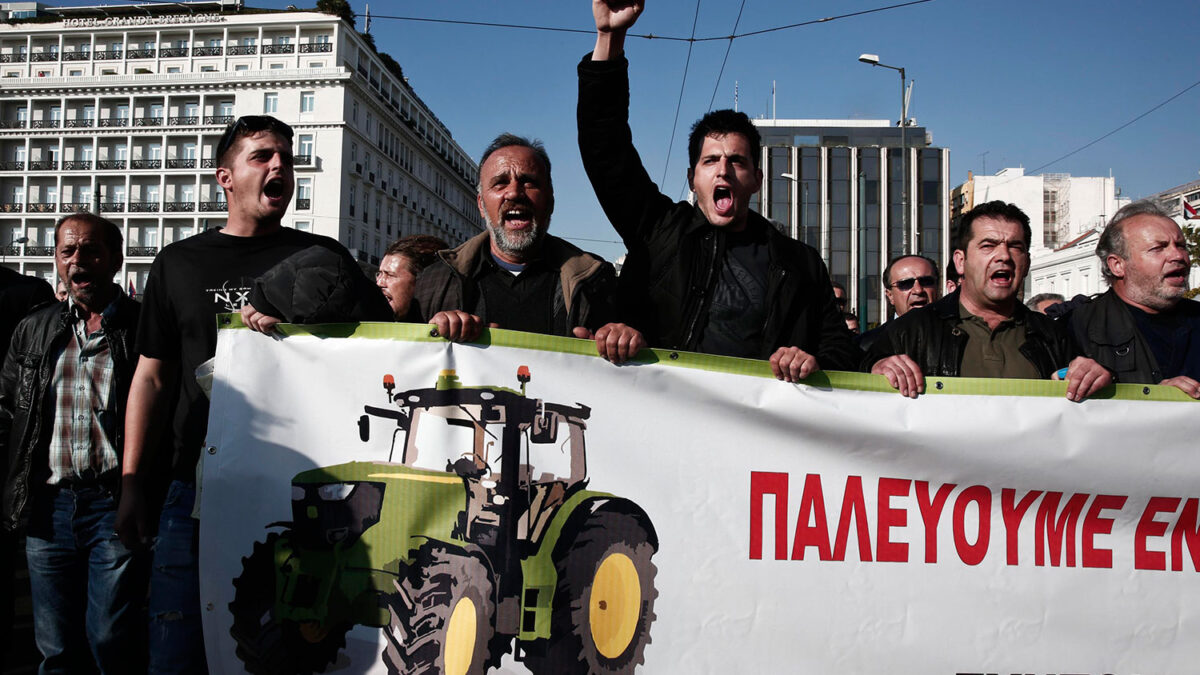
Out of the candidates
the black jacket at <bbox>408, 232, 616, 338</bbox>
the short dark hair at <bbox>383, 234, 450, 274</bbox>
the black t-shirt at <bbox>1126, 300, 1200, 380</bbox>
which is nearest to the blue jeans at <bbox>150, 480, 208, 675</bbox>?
the black jacket at <bbox>408, 232, 616, 338</bbox>

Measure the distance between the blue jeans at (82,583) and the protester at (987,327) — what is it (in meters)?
2.64

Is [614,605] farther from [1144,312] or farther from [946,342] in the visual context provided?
[1144,312]

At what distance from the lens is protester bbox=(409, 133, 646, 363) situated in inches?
103

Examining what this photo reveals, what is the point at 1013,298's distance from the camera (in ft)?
9.18

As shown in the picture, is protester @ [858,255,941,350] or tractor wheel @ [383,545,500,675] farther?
protester @ [858,255,941,350]

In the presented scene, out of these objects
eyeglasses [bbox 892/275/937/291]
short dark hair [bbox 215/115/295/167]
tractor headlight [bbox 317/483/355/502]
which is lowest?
tractor headlight [bbox 317/483/355/502]

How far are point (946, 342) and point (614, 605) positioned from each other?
4.77ft

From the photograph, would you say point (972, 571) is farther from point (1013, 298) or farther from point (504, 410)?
point (504, 410)

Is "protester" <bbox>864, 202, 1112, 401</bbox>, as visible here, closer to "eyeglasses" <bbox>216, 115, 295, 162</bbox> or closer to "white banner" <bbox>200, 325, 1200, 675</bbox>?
"white banner" <bbox>200, 325, 1200, 675</bbox>

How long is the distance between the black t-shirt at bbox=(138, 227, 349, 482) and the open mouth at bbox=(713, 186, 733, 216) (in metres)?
1.21

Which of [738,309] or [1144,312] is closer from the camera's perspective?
[738,309]

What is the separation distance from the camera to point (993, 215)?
9.64 ft

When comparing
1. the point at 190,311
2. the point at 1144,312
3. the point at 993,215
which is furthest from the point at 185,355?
the point at 1144,312

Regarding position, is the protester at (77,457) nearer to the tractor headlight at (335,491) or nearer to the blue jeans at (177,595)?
the blue jeans at (177,595)
